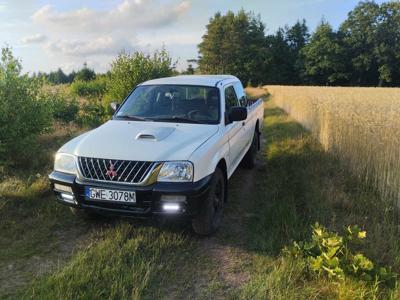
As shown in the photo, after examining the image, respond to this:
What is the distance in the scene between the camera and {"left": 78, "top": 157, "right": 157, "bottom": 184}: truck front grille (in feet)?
12.8

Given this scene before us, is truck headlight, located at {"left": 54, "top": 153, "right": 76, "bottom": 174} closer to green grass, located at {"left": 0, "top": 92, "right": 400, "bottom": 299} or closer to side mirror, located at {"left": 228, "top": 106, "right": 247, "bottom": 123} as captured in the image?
green grass, located at {"left": 0, "top": 92, "right": 400, "bottom": 299}

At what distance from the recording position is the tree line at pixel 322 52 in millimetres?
64250

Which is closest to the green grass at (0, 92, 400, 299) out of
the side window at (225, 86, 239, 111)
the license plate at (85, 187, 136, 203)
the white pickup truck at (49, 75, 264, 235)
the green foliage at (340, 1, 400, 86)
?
the white pickup truck at (49, 75, 264, 235)

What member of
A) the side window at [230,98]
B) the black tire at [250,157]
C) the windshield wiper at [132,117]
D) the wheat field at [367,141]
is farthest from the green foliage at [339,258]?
the black tire at [250,157]

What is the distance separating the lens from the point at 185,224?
4.83 metres

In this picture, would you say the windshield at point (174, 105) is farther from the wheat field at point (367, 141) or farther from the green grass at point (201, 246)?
the wheat field at point (367, 141)

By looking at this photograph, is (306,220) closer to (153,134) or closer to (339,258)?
(339,258)

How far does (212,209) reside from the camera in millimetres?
4336

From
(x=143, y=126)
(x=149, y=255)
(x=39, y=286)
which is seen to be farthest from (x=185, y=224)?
(x=39, y=286)

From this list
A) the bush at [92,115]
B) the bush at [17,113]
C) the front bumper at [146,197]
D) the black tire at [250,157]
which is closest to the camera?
the front bumper at [146,197]

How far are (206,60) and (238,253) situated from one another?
215 feet

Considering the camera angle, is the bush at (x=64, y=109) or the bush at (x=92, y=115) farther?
the bush at (x=64, y=109)

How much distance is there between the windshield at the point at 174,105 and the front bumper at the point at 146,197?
4.34 feet

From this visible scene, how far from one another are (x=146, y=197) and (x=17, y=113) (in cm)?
401
